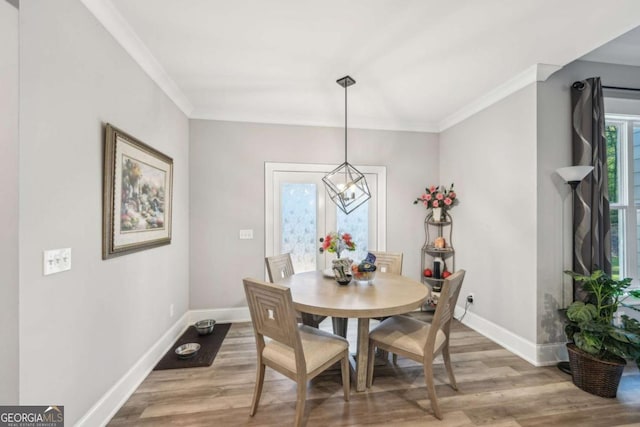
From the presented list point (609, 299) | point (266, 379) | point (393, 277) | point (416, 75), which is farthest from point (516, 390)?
point (416, 75)

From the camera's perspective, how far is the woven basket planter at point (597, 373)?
6.38 feet

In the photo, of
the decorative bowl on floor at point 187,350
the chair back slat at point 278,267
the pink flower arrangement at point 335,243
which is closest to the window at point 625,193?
the pink flower arrangement at point 335,243

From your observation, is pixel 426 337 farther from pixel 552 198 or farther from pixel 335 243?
pixel 552 198

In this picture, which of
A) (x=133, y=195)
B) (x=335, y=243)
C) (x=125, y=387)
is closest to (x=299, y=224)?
(x=335, y=243)

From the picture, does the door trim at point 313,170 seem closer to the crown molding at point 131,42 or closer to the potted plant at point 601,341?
the crown molding at point 131,42

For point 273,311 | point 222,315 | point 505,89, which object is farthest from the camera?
point 222,315

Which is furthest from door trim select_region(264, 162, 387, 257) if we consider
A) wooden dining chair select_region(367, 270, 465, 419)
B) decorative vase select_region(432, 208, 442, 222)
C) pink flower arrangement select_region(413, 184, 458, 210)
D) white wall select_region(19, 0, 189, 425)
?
wooden dining chair select_region(367, 270, 465, 419)

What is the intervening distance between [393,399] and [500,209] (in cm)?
210

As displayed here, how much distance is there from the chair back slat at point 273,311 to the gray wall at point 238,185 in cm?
182

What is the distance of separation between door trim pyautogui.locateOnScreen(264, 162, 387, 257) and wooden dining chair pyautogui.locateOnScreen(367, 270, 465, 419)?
5.43 feet

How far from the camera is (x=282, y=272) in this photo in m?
2.75

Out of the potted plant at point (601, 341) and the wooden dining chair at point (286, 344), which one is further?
the potted plant at point (601, 341)

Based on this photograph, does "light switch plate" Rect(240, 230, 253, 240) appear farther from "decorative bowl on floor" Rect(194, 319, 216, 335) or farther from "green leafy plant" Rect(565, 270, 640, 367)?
"green leafy plant" Rect(565, 270, 640, 367)

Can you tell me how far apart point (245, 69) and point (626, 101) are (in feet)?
12.1
